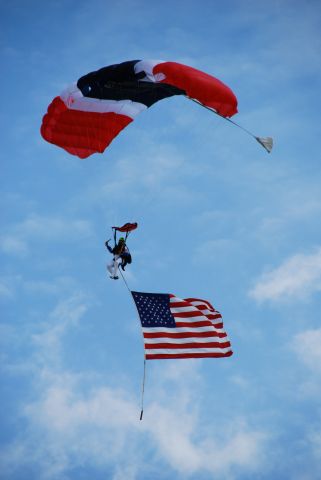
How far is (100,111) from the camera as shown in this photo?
2691 cm

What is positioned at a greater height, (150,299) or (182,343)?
(150,299)

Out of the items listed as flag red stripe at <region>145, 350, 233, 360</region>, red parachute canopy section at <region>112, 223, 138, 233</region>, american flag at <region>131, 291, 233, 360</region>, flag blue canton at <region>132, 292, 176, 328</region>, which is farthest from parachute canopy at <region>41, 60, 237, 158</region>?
flag red stripe at <region>145, 350, 233, 360</region>

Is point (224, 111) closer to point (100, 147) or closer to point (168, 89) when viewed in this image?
point (168, 89)

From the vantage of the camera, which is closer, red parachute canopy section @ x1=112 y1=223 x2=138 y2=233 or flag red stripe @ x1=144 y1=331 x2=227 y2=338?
red parachute canopy section @ x1=112 y1=223 x2=138 y2=233

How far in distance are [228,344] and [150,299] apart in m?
3.32

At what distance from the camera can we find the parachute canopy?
25.5 meters

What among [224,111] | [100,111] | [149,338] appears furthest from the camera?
[100,111]

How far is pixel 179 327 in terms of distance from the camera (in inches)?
1024

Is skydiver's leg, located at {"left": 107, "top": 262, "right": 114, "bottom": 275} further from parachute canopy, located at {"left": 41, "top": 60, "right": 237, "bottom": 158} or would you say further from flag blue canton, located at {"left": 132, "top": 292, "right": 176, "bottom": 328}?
parachute canopy, located at {"left": 41, "top": 60, "right": 237, "bottom": 158}

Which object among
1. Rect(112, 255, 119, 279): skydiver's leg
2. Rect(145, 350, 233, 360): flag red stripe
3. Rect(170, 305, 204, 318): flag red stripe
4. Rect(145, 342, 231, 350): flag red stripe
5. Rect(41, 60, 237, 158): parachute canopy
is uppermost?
Rect(41, 60, 237, 158): parachute canopy

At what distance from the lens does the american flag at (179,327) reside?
2542cm

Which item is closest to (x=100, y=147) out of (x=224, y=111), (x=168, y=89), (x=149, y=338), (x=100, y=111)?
(x=100, y=111)

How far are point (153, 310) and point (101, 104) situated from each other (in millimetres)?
7672

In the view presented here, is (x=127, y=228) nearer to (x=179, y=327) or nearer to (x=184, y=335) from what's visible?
(x=179, y=327)
